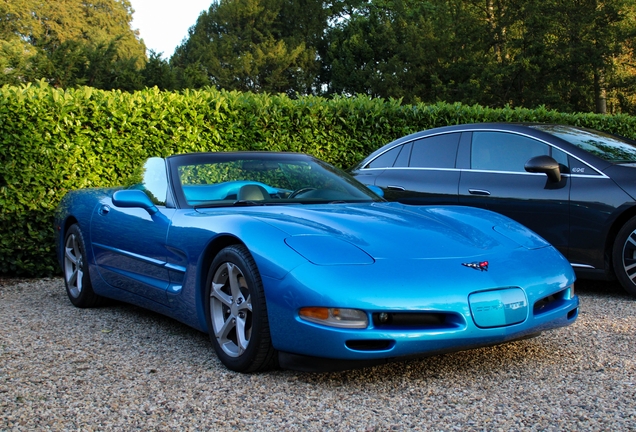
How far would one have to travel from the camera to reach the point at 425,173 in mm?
6762

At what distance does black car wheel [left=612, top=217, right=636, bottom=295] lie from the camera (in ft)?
17.7

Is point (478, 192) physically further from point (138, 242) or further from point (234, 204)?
point (138, 242)

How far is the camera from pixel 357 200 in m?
4.75

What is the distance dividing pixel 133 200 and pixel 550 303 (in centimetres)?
262

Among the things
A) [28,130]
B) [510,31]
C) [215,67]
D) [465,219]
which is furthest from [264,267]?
[215,67]

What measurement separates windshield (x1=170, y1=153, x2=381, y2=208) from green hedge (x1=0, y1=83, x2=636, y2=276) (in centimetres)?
315

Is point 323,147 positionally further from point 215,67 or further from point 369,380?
point 215,67

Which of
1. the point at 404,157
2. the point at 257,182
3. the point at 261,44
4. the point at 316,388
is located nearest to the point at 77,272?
the point at 257,182

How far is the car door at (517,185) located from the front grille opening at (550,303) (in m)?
2.15

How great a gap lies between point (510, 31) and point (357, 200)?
100 feet

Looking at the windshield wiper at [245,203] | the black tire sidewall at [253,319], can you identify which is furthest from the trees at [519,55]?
the black tire sidewall at [253,319]

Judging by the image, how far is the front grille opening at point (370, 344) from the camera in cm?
313

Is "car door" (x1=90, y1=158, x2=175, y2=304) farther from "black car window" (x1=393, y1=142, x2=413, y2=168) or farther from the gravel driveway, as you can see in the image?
"black car window" (x1=393, y1=142, x2=413, y2=168)

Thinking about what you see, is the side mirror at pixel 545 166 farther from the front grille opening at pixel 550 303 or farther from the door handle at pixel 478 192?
the front grille opening at pixel 550 303
